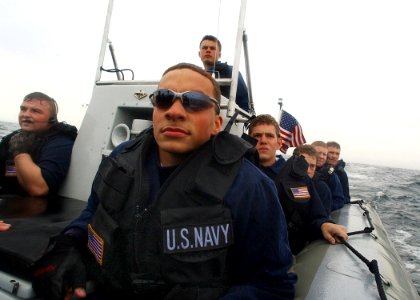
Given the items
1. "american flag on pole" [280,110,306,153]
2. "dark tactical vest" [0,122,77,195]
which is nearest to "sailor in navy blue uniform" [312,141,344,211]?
"american flag on pole" [280,110,306,153]

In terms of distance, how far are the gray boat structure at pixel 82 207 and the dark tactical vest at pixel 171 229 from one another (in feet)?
1.42

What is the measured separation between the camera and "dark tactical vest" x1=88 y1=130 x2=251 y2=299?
1286 mm

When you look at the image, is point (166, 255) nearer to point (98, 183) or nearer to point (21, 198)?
point (98, 183)

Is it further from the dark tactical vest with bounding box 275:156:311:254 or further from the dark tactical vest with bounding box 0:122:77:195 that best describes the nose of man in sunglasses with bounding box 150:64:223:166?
the dark tactical vest with bounding box 0:122:77:195

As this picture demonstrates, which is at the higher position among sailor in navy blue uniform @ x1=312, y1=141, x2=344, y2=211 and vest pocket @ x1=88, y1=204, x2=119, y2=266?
vest pocket @ x1=88, y1=204, x2=119, y2=266

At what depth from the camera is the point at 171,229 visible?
1.30m

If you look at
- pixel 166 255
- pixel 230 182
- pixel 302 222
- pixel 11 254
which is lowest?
pixel 302 222

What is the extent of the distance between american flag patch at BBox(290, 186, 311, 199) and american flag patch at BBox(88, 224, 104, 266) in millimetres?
1844

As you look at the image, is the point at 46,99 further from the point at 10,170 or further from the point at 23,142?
the point at 10,170

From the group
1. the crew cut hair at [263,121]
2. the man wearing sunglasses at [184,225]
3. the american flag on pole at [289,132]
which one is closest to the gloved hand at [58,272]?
the man wearing sunglasses at [184,225]

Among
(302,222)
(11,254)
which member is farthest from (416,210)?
(11,254)

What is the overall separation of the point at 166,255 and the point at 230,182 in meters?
0.42

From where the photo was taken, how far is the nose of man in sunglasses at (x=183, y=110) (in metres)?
1.43

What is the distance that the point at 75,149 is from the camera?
3.33 metres
